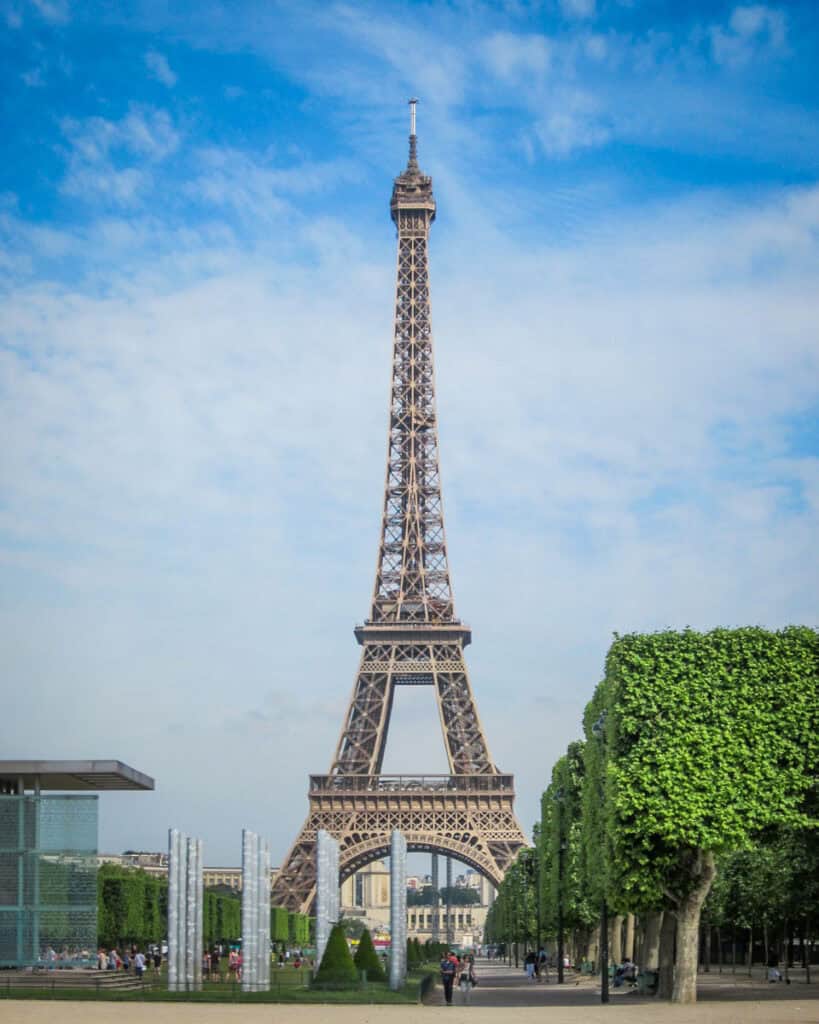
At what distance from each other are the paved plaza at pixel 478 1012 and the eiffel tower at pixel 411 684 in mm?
55861

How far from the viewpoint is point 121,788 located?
46750mm

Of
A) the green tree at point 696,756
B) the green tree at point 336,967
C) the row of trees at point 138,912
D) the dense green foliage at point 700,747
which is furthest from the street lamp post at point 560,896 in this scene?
the row of trees at point 138,912

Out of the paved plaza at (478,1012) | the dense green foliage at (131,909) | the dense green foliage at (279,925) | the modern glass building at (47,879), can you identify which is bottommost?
the dense green foliage at (279,925)

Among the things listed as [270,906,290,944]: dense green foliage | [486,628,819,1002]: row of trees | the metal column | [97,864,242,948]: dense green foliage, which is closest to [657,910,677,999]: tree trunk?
[486,628,819,1002]: row of trees

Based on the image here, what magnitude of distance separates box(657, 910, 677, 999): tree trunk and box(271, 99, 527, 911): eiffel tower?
5509 cm

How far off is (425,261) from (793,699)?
77.6 m

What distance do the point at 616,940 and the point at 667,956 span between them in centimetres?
2307

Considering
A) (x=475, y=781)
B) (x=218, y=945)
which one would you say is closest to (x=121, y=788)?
(x=218, y=945)

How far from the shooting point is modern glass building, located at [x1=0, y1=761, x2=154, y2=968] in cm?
3981

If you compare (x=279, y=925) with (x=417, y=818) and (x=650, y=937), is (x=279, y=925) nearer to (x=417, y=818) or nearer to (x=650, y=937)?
(x=417, y=818)

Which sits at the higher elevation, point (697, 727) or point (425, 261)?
point (425, 261)

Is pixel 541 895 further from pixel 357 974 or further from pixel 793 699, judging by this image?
pixel 793 699

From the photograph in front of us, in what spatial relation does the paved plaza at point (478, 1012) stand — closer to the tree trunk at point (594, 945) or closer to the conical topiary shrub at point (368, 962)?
the conical topiary shrub at point (368, 962)

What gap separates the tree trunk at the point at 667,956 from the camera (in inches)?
1565
